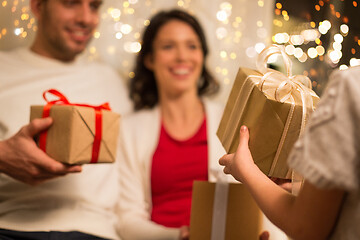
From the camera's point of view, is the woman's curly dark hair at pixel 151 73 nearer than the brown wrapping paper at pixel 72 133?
No

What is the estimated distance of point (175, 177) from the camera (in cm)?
146

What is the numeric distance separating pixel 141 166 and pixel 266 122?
799 mm

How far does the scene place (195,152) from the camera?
1501mm

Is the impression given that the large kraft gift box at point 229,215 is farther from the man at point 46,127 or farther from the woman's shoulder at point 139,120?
the woman's shoulder at point 139,120

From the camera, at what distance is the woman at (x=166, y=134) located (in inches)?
56.0

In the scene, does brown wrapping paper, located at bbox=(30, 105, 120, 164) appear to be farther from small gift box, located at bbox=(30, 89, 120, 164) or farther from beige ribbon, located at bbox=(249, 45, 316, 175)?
beige ribbon, located at bbox=(249, 45, 316, 175)

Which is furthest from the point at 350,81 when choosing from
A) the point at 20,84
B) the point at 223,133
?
the point at 20,84

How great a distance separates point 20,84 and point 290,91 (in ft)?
3.35

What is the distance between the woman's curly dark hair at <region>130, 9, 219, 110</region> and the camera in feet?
5.60

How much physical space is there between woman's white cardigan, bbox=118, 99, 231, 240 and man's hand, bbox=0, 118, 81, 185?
39 cm

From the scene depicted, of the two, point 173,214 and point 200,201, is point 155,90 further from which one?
point 200,201

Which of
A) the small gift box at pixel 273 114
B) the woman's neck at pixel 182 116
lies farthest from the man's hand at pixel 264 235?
the woman's neck at pixel 182 116

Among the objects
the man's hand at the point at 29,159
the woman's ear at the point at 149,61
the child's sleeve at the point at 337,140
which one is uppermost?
the woman's ear at the point at 149,61

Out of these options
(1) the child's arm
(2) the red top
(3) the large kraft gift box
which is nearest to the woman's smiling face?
(2) the red top
